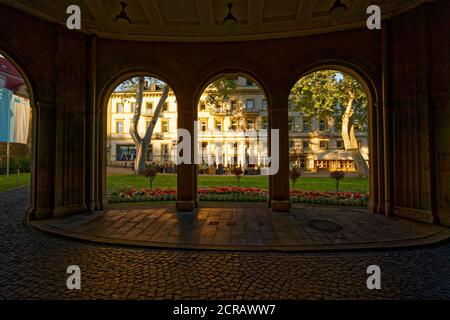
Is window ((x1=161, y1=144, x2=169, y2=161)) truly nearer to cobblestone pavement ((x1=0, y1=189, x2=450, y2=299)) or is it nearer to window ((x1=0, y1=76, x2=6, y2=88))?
window ((x1=0, y1=76, x2=6, y2=88))

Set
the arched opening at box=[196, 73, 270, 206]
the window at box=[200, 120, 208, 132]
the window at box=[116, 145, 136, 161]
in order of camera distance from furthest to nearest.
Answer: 1. the window at box=[116, 145, 136, 161]
2. the window at box=[200, 120, 208, 132]
3. the arched opening at box=[196, 73, 270, 206]

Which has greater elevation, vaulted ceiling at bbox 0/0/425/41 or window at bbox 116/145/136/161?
vaulted ceiling at bbox 0/0/425/41

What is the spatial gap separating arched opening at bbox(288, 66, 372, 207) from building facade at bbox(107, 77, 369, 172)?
170mm

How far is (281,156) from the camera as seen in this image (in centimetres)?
739

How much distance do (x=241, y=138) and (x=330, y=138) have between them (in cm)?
1561

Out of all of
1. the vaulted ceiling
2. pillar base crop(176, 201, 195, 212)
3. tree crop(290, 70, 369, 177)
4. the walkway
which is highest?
tree crop(290, 70, 369, 177)

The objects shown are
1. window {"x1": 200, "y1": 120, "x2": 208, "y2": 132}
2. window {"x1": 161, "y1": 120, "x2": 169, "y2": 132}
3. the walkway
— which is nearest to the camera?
the walkway

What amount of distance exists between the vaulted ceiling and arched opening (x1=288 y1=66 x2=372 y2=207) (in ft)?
5.33

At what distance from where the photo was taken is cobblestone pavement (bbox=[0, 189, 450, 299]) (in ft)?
9.84

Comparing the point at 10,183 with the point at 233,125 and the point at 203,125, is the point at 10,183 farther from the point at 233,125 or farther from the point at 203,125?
the point at 233,125

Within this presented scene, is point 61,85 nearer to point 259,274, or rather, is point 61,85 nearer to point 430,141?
point 259,274

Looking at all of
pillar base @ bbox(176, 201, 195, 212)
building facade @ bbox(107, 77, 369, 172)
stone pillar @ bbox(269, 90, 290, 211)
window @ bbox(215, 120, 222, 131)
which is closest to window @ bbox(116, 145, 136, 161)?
building facade @ bbox(107, 77, 369, 172)

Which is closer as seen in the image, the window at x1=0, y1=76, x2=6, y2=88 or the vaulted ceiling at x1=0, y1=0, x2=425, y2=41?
the vaulted ceiling at x1=0, y1=0, x2=425, y2=41
